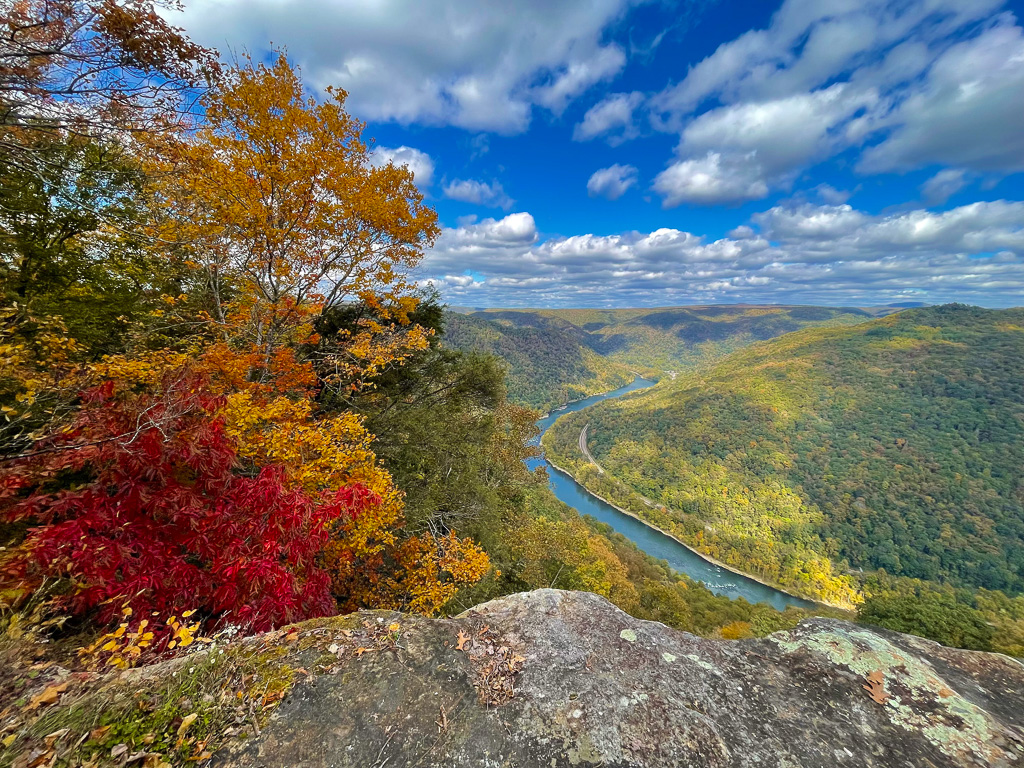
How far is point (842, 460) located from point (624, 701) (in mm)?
151578

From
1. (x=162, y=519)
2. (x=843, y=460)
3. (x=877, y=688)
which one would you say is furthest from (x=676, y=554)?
(x=162, y=519)

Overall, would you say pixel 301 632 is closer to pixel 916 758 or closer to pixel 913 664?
pixel 916 758

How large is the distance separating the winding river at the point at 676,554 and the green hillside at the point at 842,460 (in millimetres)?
3825

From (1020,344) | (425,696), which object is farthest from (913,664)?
(1020,344)

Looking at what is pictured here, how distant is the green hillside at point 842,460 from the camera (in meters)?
80.4

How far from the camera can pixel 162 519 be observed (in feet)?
13.4

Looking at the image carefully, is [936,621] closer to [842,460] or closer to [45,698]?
[45,698]

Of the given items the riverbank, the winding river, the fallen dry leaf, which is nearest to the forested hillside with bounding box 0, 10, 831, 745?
the fallen dry leaf

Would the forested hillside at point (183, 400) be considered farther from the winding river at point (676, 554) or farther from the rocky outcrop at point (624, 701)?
the winding river at point (676, 554)

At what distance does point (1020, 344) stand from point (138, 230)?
257 m

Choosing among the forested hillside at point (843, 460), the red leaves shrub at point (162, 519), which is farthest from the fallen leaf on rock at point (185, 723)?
the forested hillside at point (843, 460)

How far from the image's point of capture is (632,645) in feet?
12.3

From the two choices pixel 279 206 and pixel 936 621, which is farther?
pixel 936 621

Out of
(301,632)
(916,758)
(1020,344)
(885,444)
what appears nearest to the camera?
(916,758)
